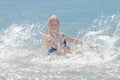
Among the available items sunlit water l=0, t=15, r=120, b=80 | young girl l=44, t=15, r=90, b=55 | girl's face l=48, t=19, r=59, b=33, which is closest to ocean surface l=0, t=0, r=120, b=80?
sunlit water l=0, t=15, r=120, b=80

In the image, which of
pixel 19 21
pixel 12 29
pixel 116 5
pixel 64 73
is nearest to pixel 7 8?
pixel 19 21

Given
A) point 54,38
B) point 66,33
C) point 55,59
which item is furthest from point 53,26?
point 66,33

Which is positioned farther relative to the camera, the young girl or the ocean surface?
the young girl

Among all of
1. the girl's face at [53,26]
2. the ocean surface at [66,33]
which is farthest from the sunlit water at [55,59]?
A: the girl's face at [53,26]

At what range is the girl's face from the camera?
7.39 m

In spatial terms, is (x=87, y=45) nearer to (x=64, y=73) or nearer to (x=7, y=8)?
(x=64, y=73)

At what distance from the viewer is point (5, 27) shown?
1068 centimetres

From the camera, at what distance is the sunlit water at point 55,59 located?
579 centimetres

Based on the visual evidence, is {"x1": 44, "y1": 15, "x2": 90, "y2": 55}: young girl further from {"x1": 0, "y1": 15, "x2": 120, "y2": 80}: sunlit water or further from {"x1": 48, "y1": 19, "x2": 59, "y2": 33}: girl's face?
{"x1": 0, "y1": 15, "x2": 120, "y2": 80}: sunlit water

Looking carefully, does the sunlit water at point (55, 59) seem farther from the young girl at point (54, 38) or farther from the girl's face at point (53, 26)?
the girl's face at point (53, 26)

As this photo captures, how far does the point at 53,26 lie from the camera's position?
7.46 metres

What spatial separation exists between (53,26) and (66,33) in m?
2.63

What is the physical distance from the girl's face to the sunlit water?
1.48 ft

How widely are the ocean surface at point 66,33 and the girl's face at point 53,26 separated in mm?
416
